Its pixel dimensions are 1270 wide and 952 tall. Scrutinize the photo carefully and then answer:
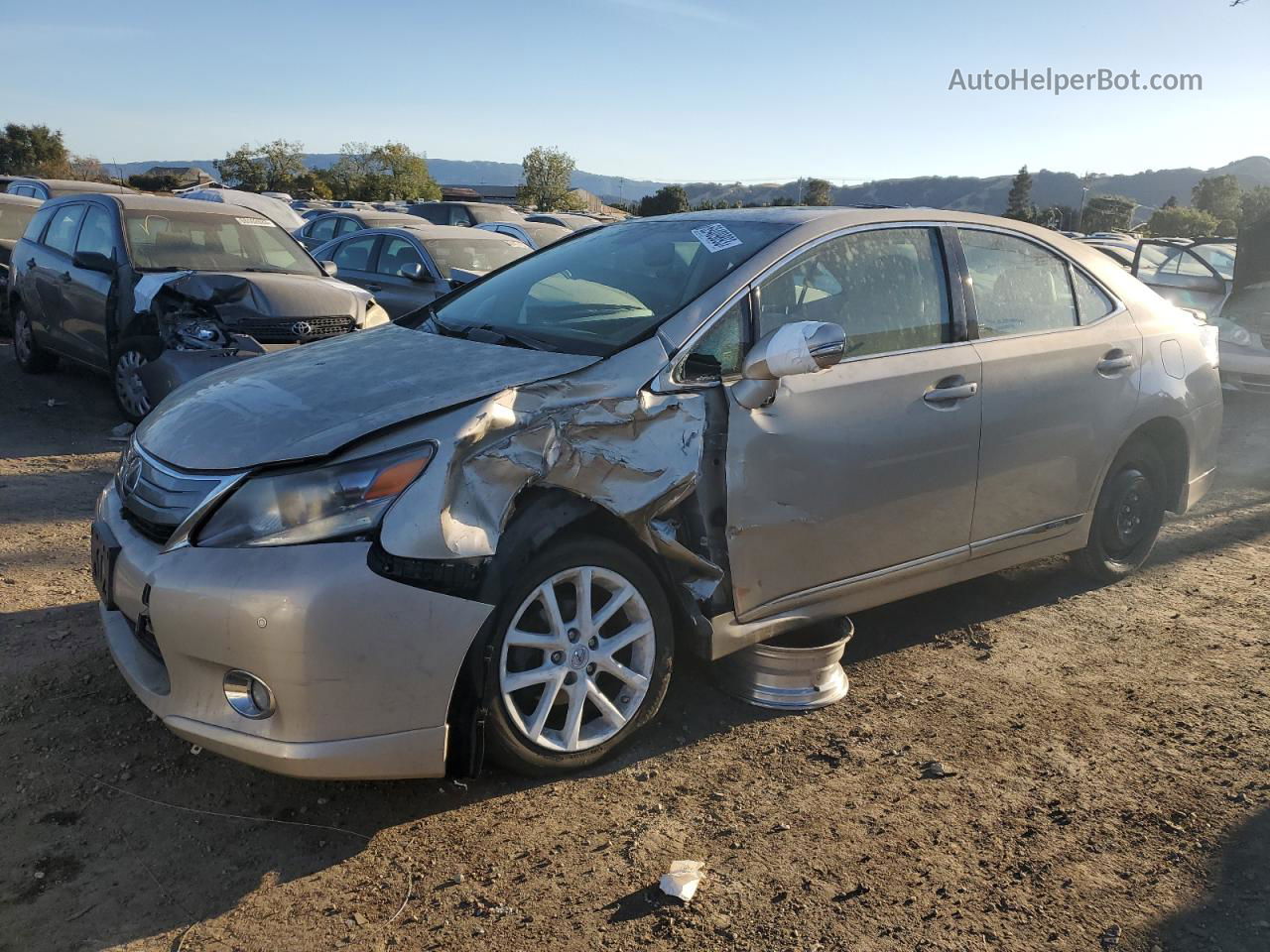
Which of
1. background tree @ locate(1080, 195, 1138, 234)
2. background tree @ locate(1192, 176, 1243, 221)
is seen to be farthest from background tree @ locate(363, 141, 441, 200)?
background tree @ locate(1192, 176, 1243, 221)

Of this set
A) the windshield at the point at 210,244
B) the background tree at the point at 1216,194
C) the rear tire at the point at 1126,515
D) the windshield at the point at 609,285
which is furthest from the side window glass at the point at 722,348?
the background tree at the point at 1216,194

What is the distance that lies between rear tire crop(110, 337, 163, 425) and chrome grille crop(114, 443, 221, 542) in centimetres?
429

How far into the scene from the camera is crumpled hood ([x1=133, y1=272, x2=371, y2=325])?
22.2ft

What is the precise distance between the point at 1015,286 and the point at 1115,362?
64 centimetres

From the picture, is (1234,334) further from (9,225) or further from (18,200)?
(18,200)

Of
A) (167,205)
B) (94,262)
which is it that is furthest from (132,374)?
(167,205)

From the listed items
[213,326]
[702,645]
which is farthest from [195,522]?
[213,326]

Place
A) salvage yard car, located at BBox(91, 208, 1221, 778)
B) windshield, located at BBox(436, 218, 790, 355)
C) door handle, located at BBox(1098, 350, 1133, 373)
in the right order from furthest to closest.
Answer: door handle, located at BBox(1098, 350, 1133, 373)
windshield, located at BBox(436, 218, 790, 355)
salvage yard car, located at BBox(91, 208, 1221, 778)

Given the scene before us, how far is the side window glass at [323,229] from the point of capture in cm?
1608

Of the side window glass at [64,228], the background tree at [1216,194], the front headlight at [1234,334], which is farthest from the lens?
the background tree at [1216,194]

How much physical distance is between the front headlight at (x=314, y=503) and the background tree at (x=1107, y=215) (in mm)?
49800

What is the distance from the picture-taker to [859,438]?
3506 millimetres

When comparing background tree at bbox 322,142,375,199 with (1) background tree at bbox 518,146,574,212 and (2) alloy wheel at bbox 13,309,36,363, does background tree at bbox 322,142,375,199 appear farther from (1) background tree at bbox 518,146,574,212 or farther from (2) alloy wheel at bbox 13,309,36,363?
(2) alloy wheel at bbox 13,309,36,363

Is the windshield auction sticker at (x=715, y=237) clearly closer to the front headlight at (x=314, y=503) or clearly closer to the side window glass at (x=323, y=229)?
the front headlight at (x=314, y=503)
